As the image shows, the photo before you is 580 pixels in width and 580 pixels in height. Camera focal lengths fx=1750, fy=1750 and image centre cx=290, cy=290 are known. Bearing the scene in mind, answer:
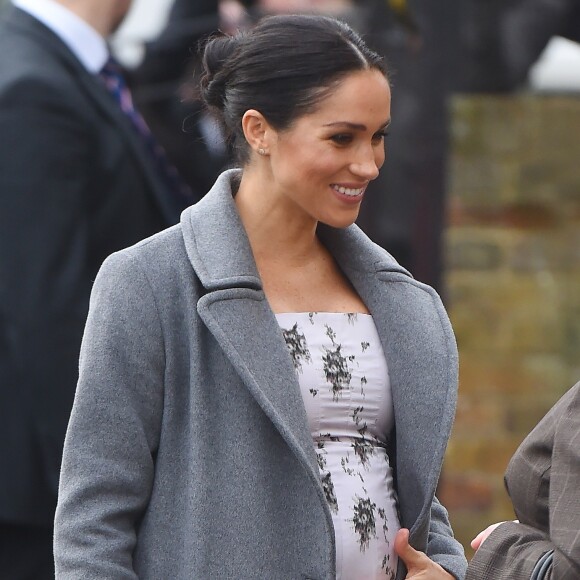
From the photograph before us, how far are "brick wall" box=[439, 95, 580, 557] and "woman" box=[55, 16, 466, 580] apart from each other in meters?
3.22

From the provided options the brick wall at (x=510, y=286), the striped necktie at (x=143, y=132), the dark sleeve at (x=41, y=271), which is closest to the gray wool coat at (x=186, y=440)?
the dark sleeve at (x=41, y=271)

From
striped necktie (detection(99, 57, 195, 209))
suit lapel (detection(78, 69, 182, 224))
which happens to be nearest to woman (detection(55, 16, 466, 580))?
suit lapel (detection(78, 69, 182, 224))

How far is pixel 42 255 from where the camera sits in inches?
149

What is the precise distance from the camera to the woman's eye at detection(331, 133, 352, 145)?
2.90 meters

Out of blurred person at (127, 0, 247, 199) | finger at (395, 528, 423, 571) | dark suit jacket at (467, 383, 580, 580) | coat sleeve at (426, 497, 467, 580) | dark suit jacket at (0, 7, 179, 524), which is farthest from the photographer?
blurred person at (127, 0, 247, 199)

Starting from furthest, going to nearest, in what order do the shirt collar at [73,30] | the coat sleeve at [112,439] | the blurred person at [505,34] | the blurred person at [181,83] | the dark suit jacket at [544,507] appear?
the blurred person at [505,34] < the blurred person at [181,83] < the shirt collar at [73,30] < the coat sleeve at [112,439] < the dark suit jacket at [544,507]

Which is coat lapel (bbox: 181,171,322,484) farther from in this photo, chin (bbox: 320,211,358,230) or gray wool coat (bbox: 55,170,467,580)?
chin (bbox: 320,211,358,230)

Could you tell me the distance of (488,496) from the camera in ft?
20.6

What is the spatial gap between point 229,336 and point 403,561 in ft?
1.58

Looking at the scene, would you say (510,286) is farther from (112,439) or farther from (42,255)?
(112,439)

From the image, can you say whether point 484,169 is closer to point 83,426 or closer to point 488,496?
point 488,496

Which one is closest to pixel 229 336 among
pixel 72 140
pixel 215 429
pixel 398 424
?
pixel 215 429

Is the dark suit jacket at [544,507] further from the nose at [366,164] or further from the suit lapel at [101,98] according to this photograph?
the suit lapel at [101,98]

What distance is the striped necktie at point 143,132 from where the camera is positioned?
13.6ft
